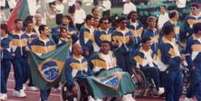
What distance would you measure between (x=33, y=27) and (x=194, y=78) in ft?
13.0

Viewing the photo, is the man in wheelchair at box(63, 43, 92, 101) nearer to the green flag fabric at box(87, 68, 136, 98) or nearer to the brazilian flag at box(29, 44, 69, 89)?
the green flag fabric at box(87, 68, 136, 98)

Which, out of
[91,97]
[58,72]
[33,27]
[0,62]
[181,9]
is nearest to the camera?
[91,97]

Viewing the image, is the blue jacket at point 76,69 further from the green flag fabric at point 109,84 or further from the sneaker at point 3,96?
the sneaker at point 3,96

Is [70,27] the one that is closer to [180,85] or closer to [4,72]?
[4,72]

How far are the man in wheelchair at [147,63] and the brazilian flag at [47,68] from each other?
1.47m

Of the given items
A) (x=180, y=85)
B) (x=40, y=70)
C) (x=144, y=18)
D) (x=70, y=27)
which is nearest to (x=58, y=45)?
(x=40, y=70)

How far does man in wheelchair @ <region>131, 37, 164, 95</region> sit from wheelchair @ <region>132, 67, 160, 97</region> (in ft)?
0.09

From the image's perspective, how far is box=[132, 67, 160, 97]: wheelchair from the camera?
38.2ft

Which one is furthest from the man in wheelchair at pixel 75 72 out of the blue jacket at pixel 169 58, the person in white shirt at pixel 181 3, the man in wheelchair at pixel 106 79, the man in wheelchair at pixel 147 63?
the person in white shirt at pixel 181 3

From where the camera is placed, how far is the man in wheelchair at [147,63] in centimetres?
1171

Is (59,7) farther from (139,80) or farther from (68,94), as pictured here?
(68,94)

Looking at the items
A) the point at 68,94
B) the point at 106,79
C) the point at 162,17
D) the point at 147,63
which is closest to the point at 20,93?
the point at 68,94

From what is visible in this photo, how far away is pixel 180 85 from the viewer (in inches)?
410

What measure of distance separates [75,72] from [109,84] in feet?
2.03
